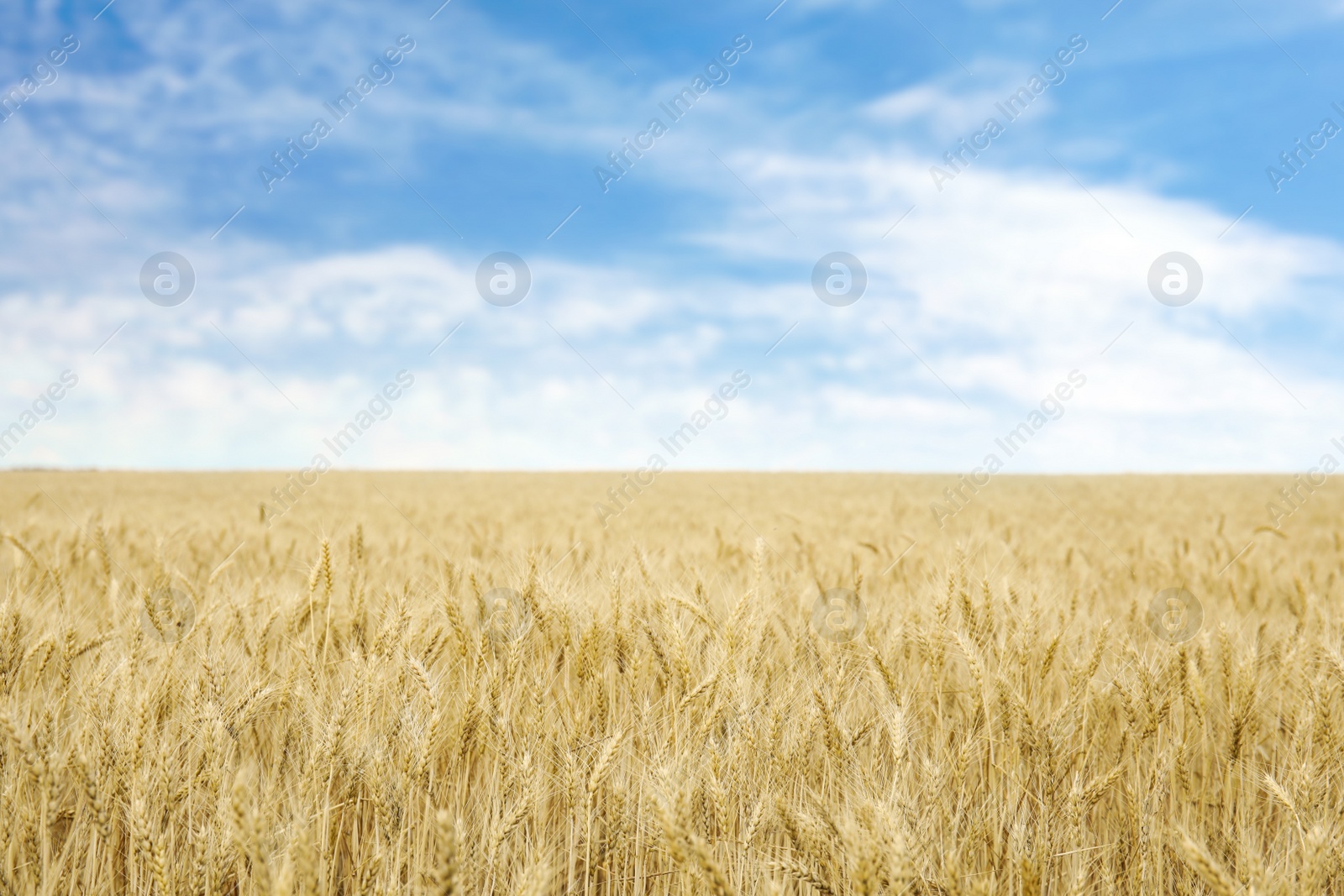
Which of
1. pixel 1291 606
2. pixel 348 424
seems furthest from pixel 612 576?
pixel 348 424

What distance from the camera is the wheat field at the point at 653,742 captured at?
51.8 inches

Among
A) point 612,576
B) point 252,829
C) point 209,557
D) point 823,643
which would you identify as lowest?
point 252,829

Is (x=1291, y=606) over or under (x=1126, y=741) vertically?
over

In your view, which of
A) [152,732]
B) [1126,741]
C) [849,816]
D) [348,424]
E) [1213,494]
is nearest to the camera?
[849,816]

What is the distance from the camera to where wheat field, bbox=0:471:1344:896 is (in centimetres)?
132

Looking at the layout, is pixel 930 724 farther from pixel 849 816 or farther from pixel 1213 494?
pixel 1213 494

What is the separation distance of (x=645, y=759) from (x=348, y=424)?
5.64 m

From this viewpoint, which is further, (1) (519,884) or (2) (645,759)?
(2) (645,759)

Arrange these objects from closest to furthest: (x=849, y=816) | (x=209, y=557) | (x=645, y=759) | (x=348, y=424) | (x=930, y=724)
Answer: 1. (x=849, y=816)
2. (x=645, y=759)
3. (x=930, y=724)
4. (x=209, y=557)
5. (x=348, y=424)

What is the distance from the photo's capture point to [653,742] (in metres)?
1.75

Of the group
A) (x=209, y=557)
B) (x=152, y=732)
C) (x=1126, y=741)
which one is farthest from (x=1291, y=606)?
(x=209, y=557)

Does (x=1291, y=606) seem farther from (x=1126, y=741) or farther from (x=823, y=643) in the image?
(x=823, y=643)

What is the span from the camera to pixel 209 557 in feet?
14.4

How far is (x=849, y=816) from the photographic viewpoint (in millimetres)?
1214
